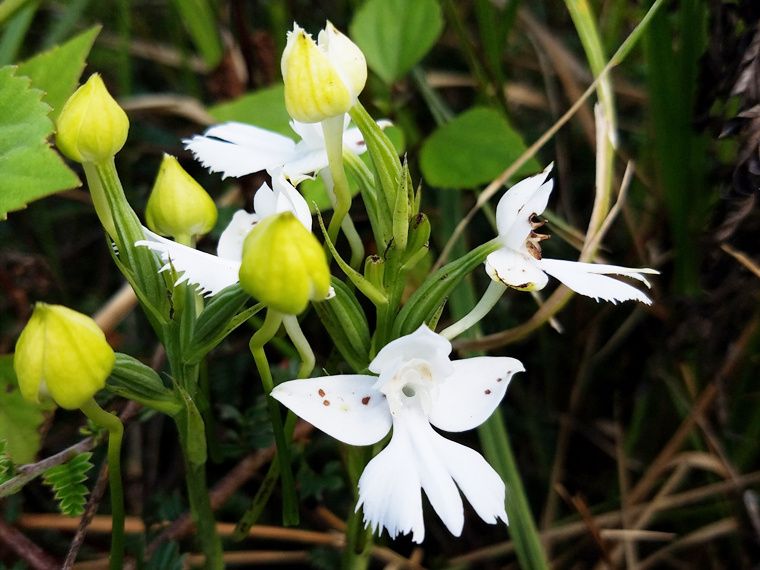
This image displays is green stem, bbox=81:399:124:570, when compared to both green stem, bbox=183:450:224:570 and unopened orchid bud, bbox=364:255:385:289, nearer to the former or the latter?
green stem, bbox=183:450:224:570

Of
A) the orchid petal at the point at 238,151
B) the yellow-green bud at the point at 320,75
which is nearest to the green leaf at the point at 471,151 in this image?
the orchid petal at the point at 238,151

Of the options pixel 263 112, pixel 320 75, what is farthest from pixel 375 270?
pixel 263 112

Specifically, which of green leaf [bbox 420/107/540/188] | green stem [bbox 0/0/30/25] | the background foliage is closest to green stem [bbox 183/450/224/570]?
the background foliage

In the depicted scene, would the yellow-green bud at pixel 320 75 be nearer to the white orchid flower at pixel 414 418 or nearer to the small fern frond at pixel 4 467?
the white orchid flower at pixel 414 418

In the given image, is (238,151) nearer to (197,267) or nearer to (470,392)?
(197,267)

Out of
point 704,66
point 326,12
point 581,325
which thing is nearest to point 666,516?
point 581,325
